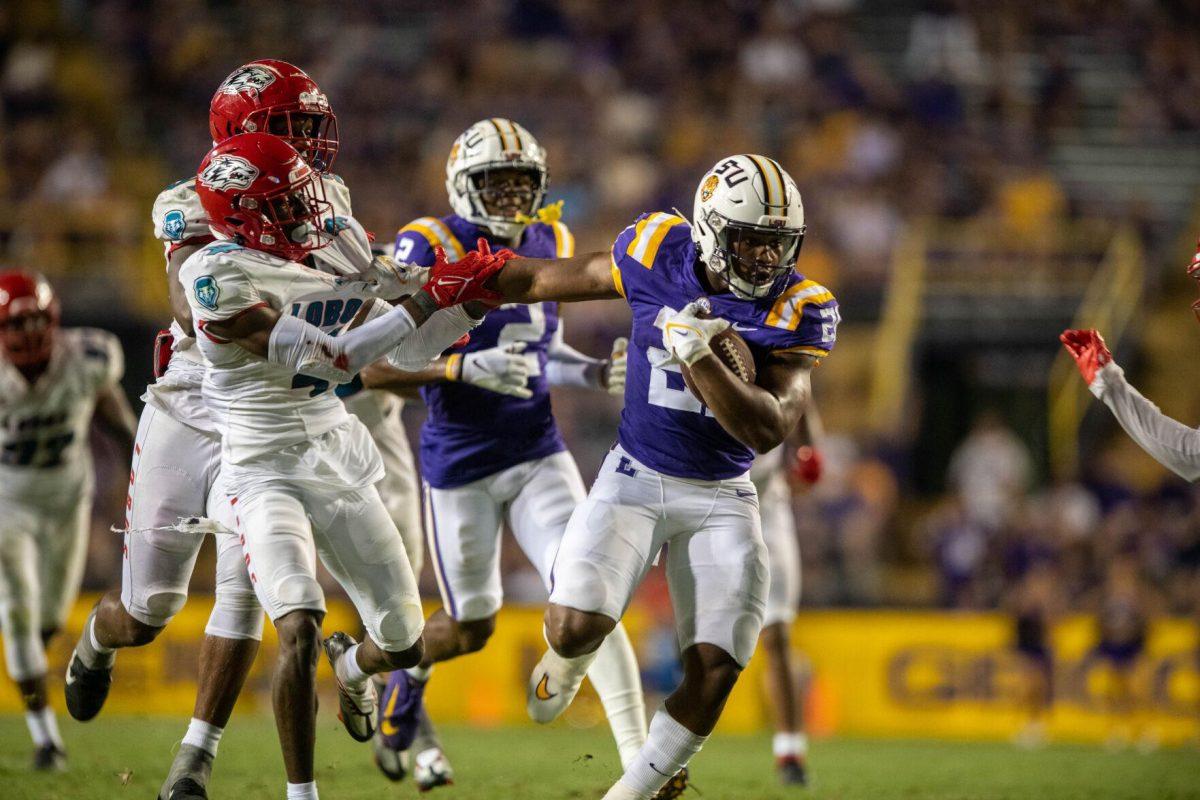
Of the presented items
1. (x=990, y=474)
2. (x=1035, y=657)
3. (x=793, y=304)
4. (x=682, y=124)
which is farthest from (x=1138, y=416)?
(x=682, y=124)

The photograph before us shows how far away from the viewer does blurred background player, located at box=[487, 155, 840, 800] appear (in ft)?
15.9

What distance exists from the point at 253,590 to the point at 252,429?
557 mm

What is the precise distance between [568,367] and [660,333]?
1.32 m

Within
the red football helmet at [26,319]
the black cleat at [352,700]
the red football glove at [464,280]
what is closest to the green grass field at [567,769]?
the black cleat at [352,700]

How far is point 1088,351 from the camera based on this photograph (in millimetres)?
5559

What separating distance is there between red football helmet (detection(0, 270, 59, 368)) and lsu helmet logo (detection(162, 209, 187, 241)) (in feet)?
6.81

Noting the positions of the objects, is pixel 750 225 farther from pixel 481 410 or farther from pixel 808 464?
pixel 808 464

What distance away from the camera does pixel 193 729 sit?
16.4 feet

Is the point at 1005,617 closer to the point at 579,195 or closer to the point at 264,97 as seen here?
the point at 579,195

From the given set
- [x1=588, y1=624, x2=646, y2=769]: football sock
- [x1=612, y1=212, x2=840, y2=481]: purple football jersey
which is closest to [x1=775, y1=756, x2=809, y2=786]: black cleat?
[x1=588, y1=624, x2=646, y2=769]: football sock

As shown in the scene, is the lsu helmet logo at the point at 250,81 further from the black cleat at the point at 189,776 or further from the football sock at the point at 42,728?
the football sock at the point at 42,728

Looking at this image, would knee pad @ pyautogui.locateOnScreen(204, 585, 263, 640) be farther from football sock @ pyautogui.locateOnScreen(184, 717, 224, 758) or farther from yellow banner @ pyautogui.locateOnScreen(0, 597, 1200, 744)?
yellow banner @ pyautogui.locateOnScreen(0, 597, 1200, 744)

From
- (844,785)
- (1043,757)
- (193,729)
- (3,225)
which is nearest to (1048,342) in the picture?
Result: (1043,757)

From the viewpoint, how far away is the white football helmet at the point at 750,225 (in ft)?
16.0
